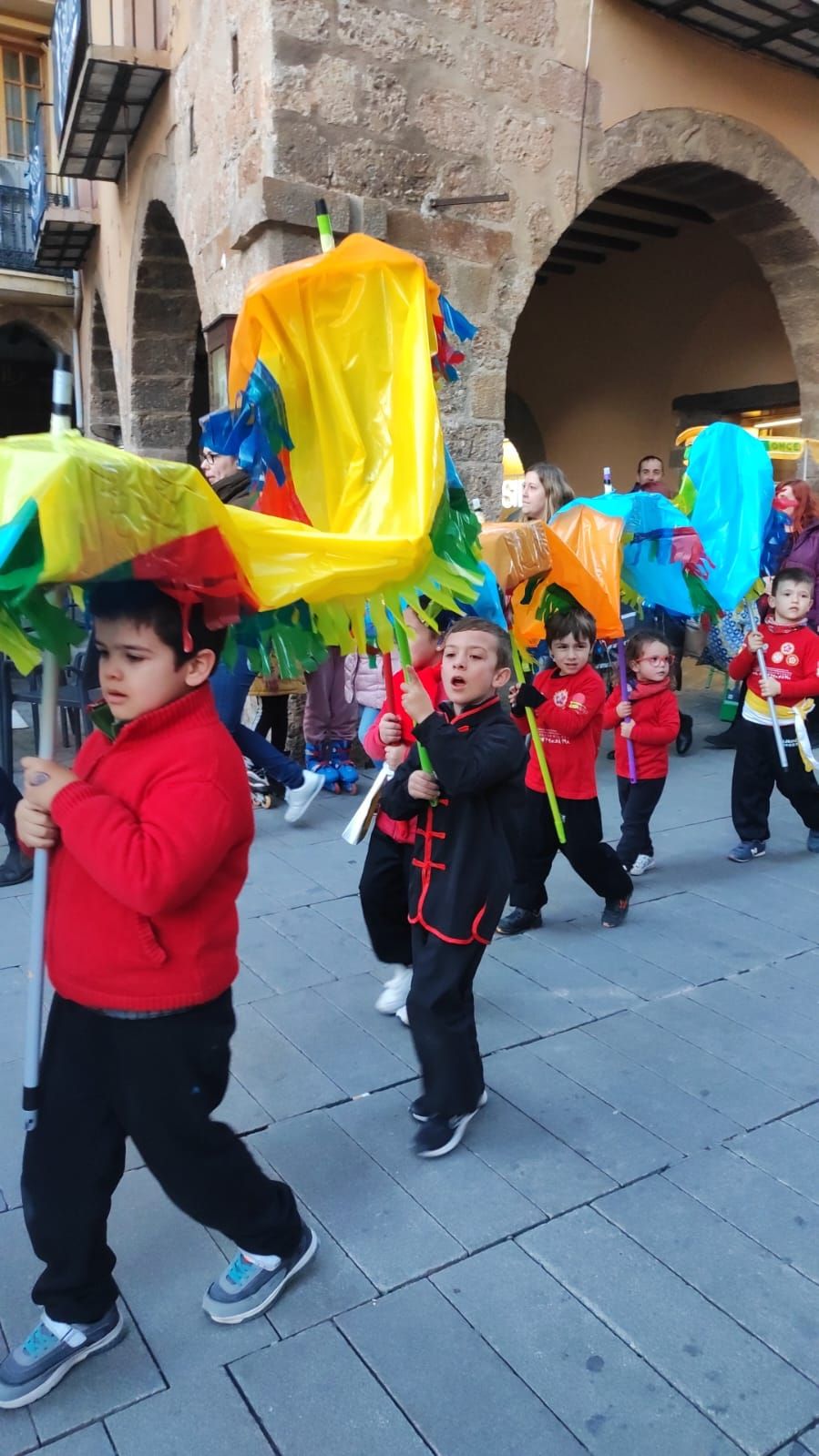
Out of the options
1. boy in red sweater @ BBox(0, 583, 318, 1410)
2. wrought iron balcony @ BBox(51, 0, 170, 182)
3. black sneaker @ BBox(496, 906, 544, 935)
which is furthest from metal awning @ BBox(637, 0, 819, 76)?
boy in red sweater @ BBox(0, 583, 318, 1410)

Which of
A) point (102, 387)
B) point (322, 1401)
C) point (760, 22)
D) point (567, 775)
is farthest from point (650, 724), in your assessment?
→ point (102, 387)

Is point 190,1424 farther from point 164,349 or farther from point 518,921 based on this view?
point 164,349

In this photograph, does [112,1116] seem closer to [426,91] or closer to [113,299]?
[426,91]

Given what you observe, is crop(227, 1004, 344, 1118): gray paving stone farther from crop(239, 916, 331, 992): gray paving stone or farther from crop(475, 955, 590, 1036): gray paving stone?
crop(475, 955, 590, 1036): gray paving stone

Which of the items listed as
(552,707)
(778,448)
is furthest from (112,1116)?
(778,448)

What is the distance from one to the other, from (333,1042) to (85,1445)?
137 cm

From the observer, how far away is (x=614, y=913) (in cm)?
398

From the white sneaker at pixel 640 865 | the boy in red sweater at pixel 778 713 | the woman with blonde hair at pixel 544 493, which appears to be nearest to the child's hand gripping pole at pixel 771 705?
the boy in red sweater at pixel 778 713

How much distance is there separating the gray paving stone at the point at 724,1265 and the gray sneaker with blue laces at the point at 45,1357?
1109 millimetres

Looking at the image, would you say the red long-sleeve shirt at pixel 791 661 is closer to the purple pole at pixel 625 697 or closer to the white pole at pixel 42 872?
the purple pole at pixel 625 697

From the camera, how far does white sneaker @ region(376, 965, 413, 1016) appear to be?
3.20 m

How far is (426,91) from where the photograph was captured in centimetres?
553

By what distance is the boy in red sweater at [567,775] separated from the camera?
12.5ft

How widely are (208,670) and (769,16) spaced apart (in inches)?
266
